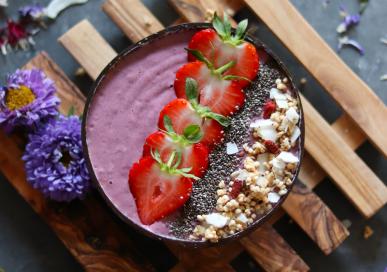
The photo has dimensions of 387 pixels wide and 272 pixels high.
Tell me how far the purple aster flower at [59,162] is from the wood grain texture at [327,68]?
484 mm

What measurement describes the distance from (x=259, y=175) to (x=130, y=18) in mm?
477

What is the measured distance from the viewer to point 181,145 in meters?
1.34

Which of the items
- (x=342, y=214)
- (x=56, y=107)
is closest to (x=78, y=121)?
(x=56, y=107)

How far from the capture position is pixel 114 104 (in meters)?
1.38

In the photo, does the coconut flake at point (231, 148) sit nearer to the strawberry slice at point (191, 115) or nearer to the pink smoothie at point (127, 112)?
the strawberry slice at point (191, 115)

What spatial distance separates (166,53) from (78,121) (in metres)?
0.25

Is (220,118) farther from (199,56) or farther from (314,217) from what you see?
(314,217)

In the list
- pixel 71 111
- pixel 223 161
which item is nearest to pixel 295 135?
pixel 223 161

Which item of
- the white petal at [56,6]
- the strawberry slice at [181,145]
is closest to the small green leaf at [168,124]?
the strawberry slice at [181,145]

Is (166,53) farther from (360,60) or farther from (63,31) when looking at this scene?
(360,60)

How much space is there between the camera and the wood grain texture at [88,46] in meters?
1.56

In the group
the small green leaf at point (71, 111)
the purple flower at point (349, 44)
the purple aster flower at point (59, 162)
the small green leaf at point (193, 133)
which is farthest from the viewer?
the purple flower at point (349, 44)

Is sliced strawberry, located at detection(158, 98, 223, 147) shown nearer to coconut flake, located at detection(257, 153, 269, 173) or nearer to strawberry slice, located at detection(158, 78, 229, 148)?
strawberry slice, located at detection(158, 78, 229, 148)

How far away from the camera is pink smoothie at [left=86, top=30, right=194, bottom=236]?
1.37 m
